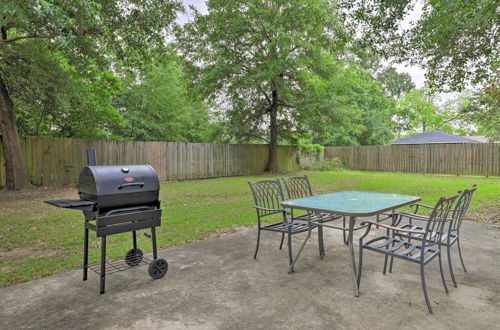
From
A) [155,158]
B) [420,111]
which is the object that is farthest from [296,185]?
[420,111]

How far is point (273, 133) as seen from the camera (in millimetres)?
15797

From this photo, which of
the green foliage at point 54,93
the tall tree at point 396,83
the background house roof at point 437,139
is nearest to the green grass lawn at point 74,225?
the green foliage at point 54,93

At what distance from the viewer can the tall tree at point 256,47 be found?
41.4 feet

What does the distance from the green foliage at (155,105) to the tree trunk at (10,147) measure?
8.02m

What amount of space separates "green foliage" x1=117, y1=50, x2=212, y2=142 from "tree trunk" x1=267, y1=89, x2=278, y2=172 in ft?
11.8

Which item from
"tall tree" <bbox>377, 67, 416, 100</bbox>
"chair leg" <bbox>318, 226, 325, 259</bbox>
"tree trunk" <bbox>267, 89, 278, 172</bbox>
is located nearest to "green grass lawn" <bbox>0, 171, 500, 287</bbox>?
"chair leg" <bbox>318, 226, 325, 259</bbox>

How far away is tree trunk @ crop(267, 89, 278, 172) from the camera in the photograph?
1529cm

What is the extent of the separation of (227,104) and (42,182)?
29.3ft

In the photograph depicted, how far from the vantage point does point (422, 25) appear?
264 inches

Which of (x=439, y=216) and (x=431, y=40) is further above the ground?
(x=431, y=40)

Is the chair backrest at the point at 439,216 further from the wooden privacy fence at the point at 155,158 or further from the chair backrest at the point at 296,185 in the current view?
the wooden privacy fence at the point at 155,158

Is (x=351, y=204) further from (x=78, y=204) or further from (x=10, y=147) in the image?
(x=10, y=147)

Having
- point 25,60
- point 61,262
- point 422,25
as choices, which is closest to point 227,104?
point 25,60

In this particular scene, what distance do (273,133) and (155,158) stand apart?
260 inches
